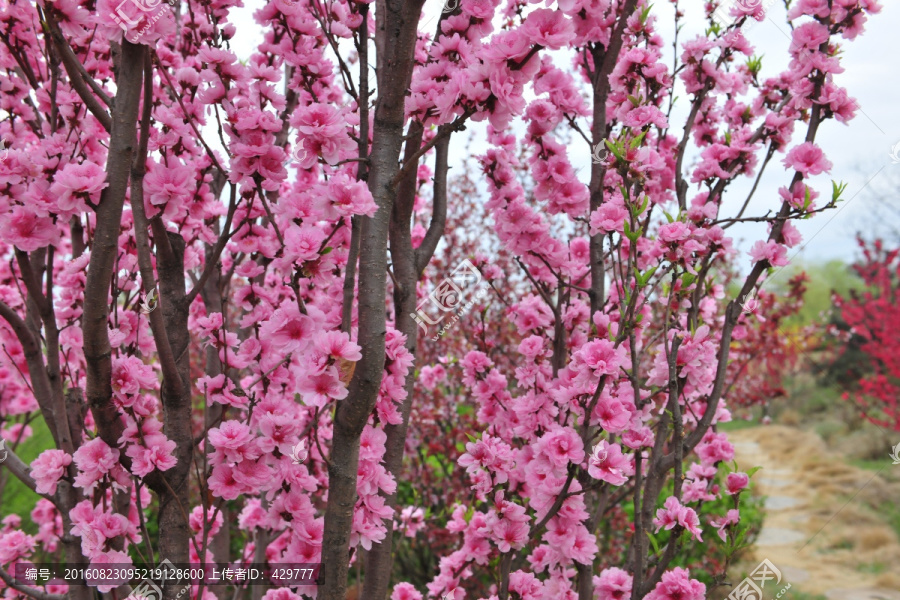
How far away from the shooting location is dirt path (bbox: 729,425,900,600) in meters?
4.84

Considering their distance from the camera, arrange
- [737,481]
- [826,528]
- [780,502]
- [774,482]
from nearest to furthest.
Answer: [737,481] < [826,528] < [780,502] < [774,482]

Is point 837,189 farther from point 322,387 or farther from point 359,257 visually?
point 322,387

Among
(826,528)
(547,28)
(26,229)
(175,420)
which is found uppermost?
(547,28)

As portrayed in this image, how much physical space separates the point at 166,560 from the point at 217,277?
1.38 m

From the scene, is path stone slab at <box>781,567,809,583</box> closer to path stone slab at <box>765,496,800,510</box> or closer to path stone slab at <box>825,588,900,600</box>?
path stone slab at <box>825,588,900,600</box>

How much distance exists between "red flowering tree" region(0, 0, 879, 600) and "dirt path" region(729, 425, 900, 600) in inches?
149

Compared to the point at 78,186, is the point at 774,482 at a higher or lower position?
lower

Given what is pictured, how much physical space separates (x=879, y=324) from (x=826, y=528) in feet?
9.11

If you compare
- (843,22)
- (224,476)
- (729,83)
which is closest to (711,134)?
(729,83)

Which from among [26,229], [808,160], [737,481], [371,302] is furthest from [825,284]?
[26,229]

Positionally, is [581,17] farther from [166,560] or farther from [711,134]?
[166,560]

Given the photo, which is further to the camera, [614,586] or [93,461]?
[614,586]

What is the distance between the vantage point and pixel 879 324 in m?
6.86

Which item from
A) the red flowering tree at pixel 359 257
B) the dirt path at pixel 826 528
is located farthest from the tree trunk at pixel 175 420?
the dirt path at pixel 826 528
